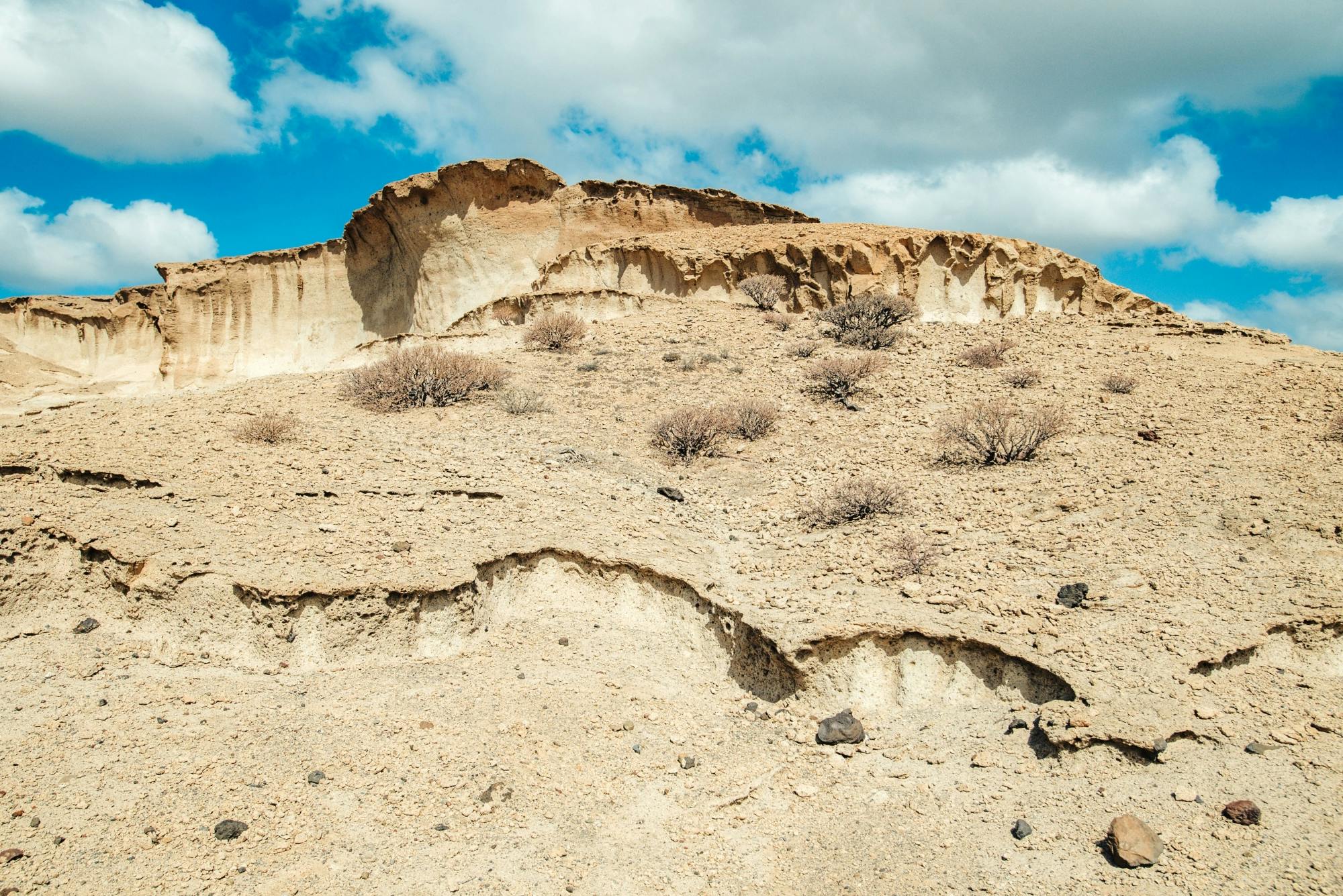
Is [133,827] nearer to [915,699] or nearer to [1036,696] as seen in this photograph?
[915,699]

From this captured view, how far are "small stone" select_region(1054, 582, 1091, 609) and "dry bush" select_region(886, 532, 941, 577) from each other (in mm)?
946

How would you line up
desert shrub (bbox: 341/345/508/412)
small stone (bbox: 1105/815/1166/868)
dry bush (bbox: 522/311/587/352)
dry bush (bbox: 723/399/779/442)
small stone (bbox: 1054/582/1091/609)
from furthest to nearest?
dry bush (bbox: 522/311/587/352) < desert shrub (bbox: 341/345/508/412) < dry bush (bbox: 723/399/779/442) < small stone (bbox: 1054/582/1091/609) < small stone (bbox: 1105/815/1166/868)

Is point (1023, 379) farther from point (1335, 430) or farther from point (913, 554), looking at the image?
point (913, 554)

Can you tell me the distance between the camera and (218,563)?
17.9ft

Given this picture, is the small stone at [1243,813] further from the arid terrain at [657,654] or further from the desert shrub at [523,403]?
the desert shrub at [523,403]

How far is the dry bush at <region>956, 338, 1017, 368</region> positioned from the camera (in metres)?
12.6

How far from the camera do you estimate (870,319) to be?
588 inches

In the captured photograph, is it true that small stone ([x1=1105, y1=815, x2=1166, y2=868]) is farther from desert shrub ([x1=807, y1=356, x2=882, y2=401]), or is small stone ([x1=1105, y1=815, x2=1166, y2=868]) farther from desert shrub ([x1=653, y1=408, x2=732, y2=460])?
desert shrub ([x1=807, y1=356, x2=882, y2=401])

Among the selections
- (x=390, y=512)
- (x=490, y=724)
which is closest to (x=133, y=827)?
(x=490, y=724)

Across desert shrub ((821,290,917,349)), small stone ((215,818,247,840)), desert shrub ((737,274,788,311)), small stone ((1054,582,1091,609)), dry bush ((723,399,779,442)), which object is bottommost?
small stone ((215,818,247,840))

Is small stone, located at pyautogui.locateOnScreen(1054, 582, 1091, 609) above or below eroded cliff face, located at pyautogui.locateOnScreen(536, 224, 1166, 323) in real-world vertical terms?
below

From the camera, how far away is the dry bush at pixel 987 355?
12566mm

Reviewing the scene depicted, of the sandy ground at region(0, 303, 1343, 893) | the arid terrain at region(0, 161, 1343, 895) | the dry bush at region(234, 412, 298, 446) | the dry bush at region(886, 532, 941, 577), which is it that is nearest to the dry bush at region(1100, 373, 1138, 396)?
the arid terrain at region(0, 161, 1343, 895)

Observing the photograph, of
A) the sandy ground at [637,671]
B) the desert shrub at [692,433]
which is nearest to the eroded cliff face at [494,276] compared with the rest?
the desert shrub at [692,433]
